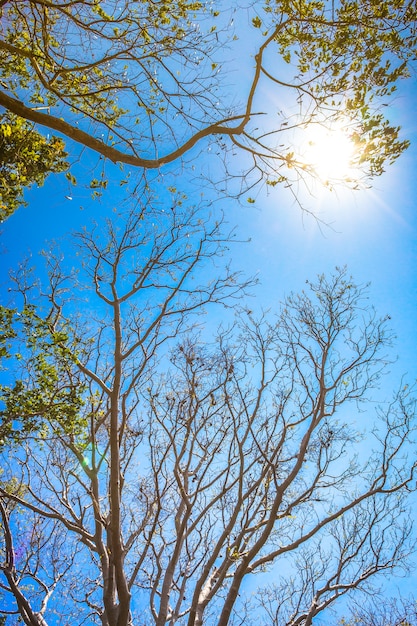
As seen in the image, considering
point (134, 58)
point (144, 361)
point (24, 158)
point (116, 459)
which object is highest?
point (24, 158)

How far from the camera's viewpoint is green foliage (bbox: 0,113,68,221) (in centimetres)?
573

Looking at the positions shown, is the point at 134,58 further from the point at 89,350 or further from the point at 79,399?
the point at 89,350

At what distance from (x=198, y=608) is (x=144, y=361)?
443 centimetres

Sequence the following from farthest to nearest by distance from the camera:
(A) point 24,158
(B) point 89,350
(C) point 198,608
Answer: (B) point 89,350, (C) point 198,608, (A) point 24,158

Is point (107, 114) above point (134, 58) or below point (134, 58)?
above

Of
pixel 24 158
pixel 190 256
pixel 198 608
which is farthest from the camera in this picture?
pixel 190 256

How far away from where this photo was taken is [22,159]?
5.84m

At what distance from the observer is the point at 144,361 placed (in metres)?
7.70

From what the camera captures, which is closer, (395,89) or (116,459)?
(395,89)

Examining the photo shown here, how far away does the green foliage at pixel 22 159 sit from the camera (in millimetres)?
5730

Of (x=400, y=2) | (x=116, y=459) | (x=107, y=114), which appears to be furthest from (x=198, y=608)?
(x=400, y=2)

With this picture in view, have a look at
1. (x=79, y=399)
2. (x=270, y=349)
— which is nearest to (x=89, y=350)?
(x=79, y=399)

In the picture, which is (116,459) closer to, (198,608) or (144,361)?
(144,361)

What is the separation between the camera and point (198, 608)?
20.5 ft
